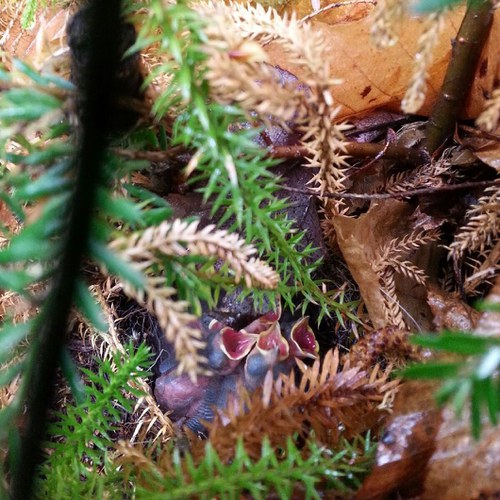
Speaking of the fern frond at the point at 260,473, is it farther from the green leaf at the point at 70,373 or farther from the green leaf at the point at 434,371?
the green leaf at the point at 434,371

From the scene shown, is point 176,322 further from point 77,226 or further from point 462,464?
point 462,464

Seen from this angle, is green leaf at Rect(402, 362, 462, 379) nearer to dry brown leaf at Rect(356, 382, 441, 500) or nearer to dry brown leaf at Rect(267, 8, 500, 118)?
dry brown leaf at Rect(356, 382, 441, 500)

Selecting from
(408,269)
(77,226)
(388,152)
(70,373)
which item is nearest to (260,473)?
(70,373)

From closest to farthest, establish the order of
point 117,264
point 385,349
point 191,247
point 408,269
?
point 117,264 < point 191,247 < point 385,349 < point 408,269

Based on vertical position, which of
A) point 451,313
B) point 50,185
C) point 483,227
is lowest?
point 451,313

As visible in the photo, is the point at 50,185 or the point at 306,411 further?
the point at 306,411

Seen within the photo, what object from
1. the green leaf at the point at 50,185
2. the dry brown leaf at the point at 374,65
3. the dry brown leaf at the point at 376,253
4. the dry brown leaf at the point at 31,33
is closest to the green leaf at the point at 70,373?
the green leaf at the point at 50,185

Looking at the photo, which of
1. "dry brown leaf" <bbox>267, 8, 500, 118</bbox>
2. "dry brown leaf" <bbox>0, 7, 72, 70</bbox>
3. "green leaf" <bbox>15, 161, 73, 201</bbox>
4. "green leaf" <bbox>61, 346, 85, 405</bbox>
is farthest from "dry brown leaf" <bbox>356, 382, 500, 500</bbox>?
"dry brown leaf" <bbox>0, 7, 72, 70</bbox>

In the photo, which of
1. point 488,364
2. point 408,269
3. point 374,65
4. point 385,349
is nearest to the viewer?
point 488,364
